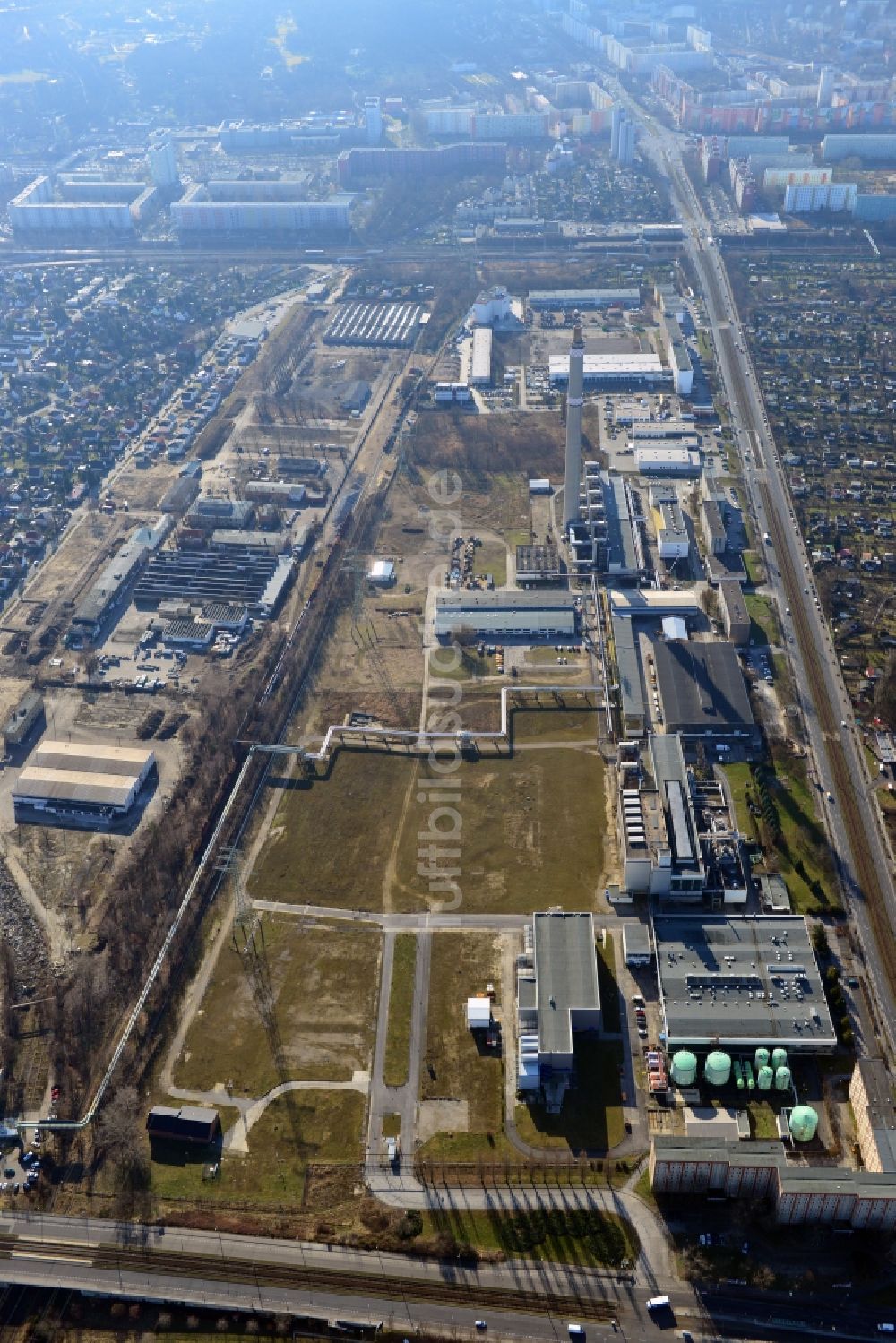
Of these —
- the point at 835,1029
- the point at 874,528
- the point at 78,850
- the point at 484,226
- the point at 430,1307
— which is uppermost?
the point at 484,226

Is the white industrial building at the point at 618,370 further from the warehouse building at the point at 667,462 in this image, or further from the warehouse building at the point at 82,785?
the warehouse building at the point at 82,785

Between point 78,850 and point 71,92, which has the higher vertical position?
point 71,92

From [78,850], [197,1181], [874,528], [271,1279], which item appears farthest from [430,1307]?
[874,528]

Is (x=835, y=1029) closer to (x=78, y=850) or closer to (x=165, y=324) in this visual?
(x=78, y=850)

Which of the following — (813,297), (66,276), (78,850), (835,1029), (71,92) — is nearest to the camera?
(835,1029)

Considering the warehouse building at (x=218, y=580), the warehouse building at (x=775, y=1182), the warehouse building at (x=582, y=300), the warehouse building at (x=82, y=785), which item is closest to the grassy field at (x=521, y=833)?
the warehouse building at (x=775, y=1182)

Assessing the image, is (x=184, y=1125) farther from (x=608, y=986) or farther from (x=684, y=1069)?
(x=684, y=1069)

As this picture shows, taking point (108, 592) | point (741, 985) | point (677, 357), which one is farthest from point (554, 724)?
point (677, 357)
